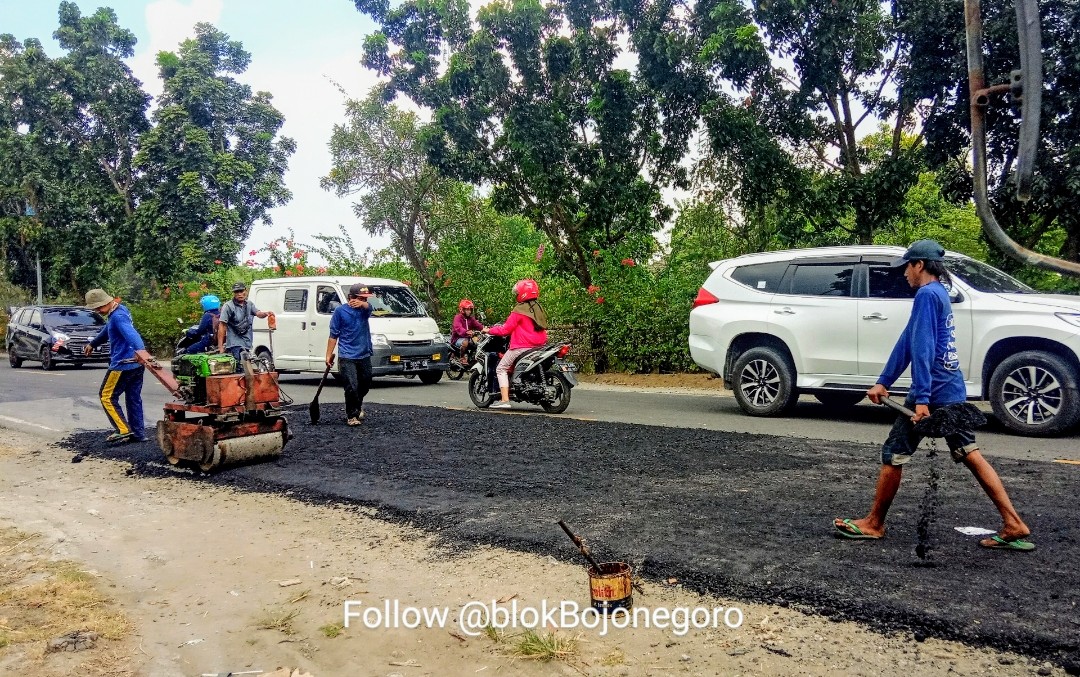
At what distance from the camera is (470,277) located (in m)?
20.3

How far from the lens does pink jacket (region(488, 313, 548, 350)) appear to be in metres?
11.2

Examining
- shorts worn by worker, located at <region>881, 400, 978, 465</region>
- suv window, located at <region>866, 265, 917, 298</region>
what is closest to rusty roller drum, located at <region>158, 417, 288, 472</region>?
shorts worn by worker, located at <region>881, 400, 978, 465</region>

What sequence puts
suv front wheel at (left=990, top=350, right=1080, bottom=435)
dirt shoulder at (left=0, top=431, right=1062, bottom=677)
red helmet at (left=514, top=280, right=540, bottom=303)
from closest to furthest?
dirt shoulder at (left=0, top=431, right=1062, bottom=677) < suv front wheel at (left=990, top=350, right=1080, bottom=435) < red helmet at (left=514, top=280, right=540, bottom=303)

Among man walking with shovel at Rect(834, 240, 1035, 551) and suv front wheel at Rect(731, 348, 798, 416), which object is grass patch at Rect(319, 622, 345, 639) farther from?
suv front wheel at Rect(731, 348, 798, 416)

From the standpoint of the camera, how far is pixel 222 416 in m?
8.06

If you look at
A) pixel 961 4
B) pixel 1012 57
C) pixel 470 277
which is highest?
pixel 961 4

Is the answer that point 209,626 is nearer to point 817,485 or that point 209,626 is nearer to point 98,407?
point 817,485

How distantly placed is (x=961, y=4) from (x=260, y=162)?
2786 cm

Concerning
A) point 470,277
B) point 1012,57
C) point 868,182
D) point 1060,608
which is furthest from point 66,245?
point 1060,608

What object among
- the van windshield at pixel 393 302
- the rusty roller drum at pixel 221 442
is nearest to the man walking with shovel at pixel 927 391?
the rusty roller drum at pixel 221 442

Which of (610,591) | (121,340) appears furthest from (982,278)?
(121,340)

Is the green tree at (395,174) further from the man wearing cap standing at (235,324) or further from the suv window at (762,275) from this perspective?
the suv window at (762,275)

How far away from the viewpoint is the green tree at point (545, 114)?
17594 mm

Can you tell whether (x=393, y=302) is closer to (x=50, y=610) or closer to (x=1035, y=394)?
(x=1035, y=394)
